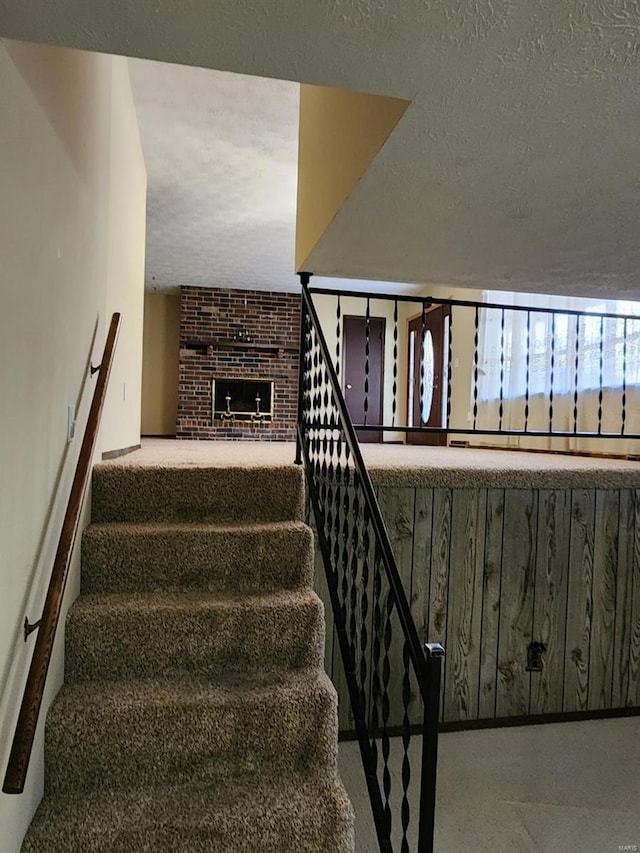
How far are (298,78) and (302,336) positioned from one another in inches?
61.2

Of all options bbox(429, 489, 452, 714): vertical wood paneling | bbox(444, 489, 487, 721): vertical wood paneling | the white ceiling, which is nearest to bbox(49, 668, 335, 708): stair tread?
bbox(429, 489, 452, 714): vertical wood paneling

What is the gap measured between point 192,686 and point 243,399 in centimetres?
598

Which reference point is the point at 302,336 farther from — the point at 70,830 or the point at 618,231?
the point at 70,830

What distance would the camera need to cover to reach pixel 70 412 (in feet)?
6.41

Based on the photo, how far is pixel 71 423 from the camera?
77.9 inches

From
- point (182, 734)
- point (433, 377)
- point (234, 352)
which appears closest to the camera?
point (182, 734)

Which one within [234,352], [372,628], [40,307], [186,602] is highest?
[234,352]

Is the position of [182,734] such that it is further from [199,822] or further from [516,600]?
→ [516,600]

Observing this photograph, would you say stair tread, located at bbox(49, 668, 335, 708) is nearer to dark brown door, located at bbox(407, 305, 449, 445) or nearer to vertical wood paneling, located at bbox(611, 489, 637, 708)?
vertical wood paneling, located at bbox(611, 489, 637, 708)

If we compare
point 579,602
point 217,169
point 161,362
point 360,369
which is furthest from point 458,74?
point 161,362

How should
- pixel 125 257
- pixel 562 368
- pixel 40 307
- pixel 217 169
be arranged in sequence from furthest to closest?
pixel 562 368
pixel 217 169
pixel 125 257
pixel 40 307

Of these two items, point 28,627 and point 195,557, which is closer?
point 28,627

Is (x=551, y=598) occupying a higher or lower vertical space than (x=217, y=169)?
lower

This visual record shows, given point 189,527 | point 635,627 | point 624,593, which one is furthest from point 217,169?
point 635,627
